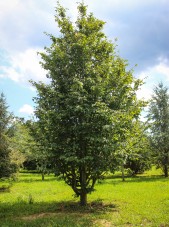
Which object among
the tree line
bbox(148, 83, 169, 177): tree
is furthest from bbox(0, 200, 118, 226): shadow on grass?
bbox(148, 83, 169, 177): tree

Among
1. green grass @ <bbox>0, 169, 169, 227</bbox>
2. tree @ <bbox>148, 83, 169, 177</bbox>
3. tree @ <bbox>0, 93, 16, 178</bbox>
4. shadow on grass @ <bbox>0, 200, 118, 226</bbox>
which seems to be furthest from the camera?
tree @ <bbox>148, 83, 169, 177</bbox>

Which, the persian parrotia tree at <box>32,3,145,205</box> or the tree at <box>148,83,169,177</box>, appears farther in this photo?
the tree at <box>148,83,169,177</box>

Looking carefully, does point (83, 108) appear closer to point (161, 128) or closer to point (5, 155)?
point (5, 155)

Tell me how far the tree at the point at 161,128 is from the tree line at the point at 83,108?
67.6ft

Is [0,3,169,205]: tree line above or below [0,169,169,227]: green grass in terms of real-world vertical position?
above

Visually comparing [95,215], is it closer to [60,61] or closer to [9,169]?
[60,61]

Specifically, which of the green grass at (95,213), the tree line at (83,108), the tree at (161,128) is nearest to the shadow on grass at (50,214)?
the green grass at (95,213)

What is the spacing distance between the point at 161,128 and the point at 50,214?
1096 inches

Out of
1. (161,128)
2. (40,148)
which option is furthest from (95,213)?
(161,128)

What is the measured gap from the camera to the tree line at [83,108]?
1484 cm

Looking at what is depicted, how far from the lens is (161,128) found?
38.3 meters

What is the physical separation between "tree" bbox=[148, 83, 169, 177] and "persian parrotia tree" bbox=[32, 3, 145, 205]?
69.6 ft

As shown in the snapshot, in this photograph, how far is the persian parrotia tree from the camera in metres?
14.8

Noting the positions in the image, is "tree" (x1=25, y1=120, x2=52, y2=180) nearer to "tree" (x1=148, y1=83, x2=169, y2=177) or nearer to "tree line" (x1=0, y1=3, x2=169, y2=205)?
"tree line" (x1=0, y1=3, x2=169, y2=205)
